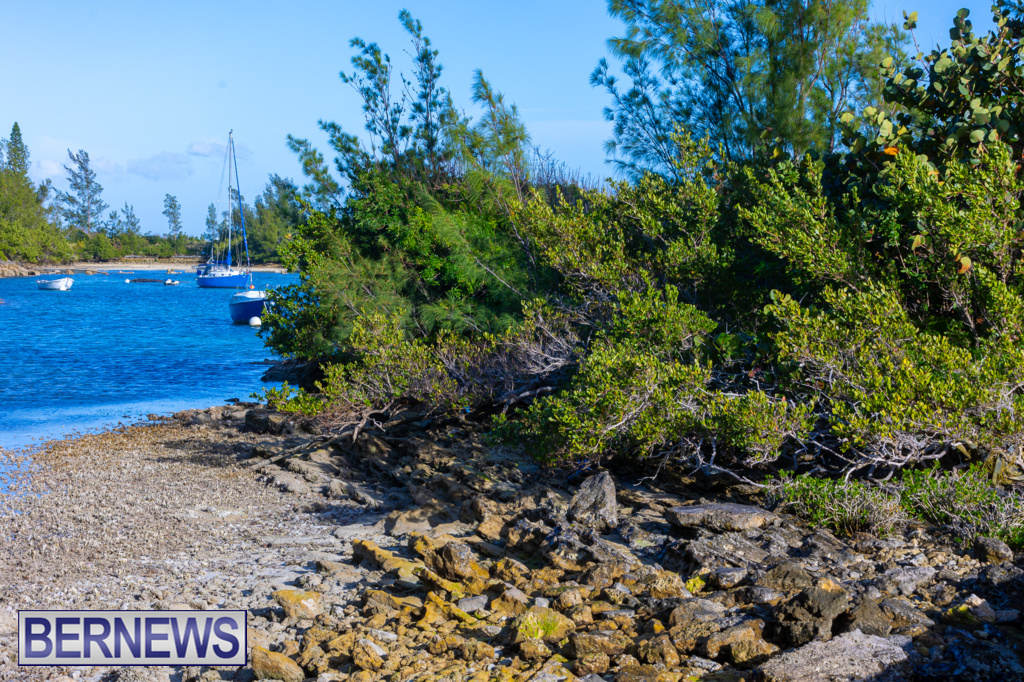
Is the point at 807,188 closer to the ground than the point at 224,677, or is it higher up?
higher up

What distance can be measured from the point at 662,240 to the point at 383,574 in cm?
570

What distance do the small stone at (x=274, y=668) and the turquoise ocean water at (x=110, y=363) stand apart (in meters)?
13.5

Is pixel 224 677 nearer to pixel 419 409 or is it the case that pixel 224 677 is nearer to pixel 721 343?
pixel 721 343

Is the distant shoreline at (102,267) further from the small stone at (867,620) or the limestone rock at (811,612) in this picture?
the small stone at (867,620)

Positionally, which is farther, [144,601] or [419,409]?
[419,409]

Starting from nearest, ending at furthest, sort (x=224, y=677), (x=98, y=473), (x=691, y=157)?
1. (x=224, y=677)
2. (x=691, y=157)
3. (x=98, y=473)

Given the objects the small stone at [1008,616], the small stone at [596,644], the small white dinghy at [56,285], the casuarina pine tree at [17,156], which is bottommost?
the small stone at [596,644]

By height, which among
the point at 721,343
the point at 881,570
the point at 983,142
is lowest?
the point at 881,570

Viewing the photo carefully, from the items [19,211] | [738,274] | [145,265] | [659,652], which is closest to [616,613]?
[659,652]

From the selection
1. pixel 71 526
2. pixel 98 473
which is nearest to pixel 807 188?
pixel 71 526

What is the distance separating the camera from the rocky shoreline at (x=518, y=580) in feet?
17.3

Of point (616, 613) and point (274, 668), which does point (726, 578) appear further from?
point (274, 668)

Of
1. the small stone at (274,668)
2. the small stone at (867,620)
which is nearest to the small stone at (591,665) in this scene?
the small stone at (867,620)

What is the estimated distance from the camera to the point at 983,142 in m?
→ 7.99
